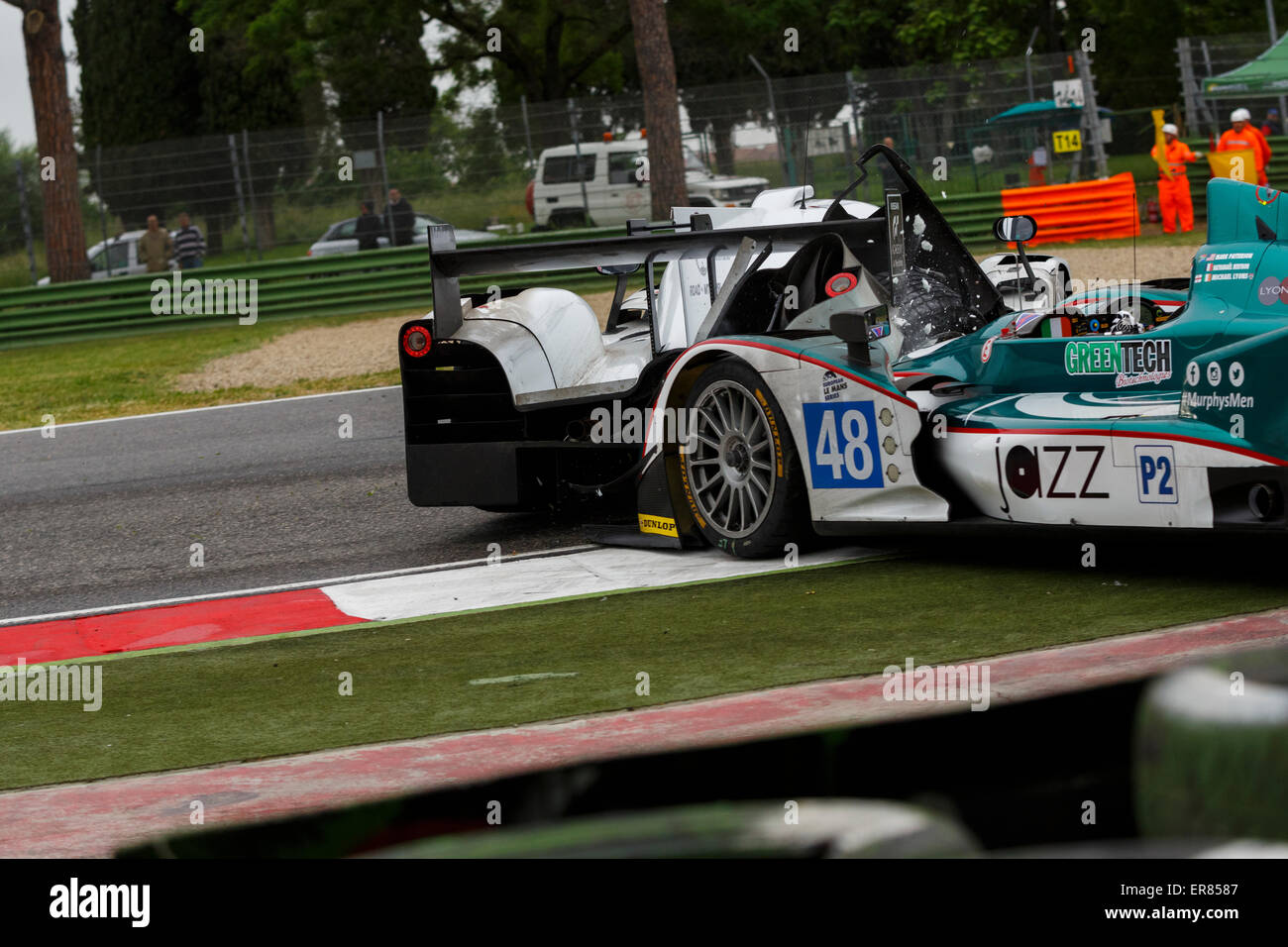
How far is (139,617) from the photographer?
697 cm

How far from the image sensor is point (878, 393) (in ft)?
20.0

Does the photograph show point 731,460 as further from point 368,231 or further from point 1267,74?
point 368,231

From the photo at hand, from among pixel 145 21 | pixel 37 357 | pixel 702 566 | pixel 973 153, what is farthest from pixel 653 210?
pixel 145 21

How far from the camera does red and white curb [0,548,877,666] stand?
21.2 feet

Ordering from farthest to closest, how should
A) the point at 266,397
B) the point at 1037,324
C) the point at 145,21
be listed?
the point at 145,21, the point at 266,397, the point at 1037,324

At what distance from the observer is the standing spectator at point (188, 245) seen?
938 inches

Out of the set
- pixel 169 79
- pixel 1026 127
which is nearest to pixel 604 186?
pixel 1026 127

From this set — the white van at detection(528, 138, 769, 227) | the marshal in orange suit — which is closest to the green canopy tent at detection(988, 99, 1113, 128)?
the marshal in orange suit

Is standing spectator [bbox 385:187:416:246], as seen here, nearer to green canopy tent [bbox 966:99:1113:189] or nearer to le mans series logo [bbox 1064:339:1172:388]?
→ green canopy tent [bbox 966:99:1113:189]

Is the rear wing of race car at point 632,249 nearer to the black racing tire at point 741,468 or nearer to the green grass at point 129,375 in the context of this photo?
the black racing tire at point 741,468

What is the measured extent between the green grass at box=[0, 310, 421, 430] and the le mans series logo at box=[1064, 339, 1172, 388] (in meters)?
9.87

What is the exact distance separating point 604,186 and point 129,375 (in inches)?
422
